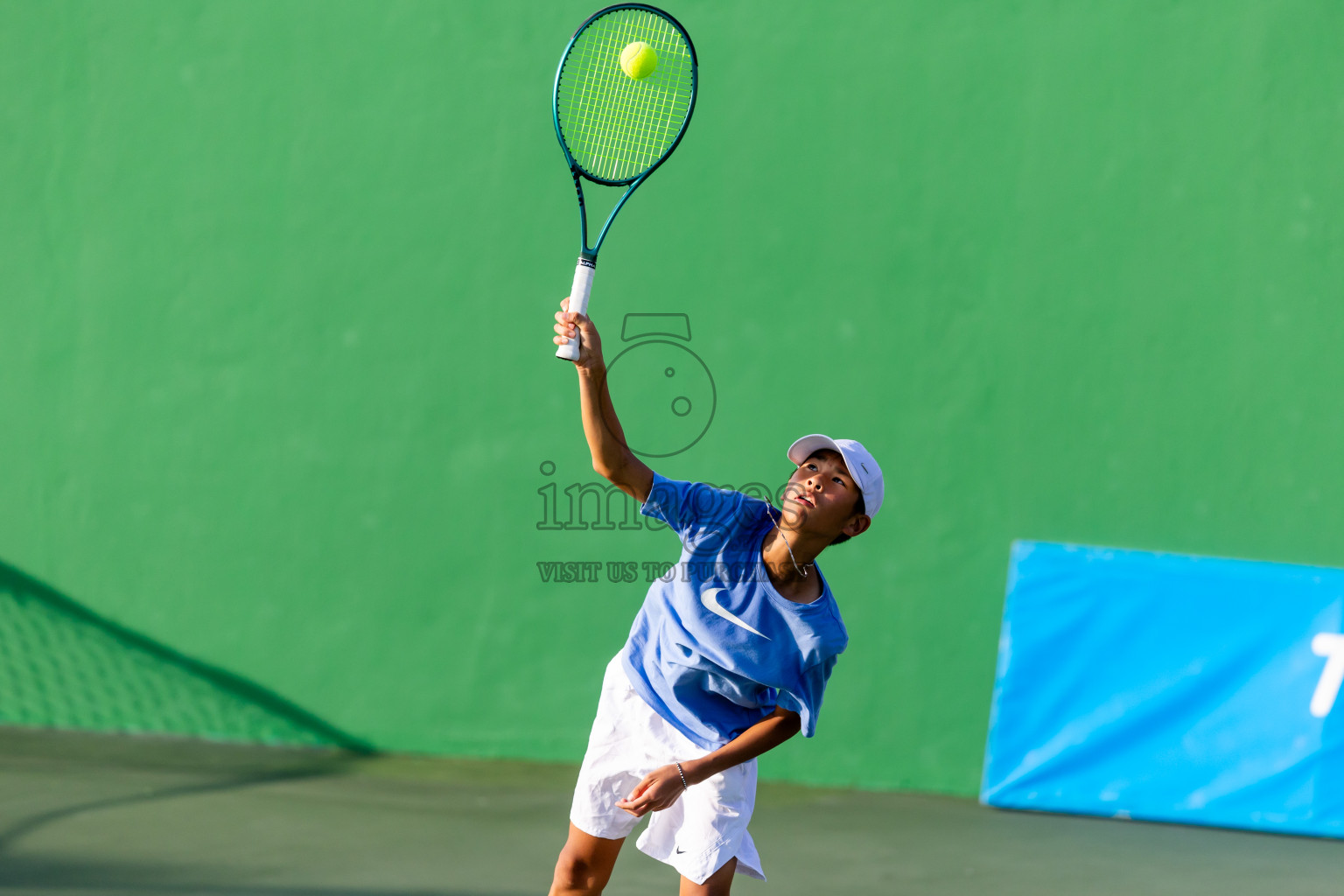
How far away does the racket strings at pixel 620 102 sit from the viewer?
3477 millimetres

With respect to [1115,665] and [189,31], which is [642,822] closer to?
[1115,665]

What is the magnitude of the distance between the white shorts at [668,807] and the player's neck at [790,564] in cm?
37

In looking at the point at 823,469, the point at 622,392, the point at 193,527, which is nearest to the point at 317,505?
the point at 193,527

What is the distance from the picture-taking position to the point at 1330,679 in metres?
4.18

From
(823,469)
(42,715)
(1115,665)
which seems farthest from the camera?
(42,715)

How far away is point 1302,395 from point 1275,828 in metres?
1.55

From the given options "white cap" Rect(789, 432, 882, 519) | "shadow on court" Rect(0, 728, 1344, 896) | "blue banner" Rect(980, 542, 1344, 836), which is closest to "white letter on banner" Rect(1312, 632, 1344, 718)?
"blue banner" Rect(980, 542, 1344, 836)

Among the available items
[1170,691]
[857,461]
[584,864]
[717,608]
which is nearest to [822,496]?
[857,461]

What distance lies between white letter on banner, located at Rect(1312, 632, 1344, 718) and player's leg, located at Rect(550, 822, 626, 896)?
113 inches

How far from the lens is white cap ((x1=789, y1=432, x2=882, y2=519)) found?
94.4 inches

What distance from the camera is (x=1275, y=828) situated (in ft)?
13.7

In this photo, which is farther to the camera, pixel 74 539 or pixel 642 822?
pixel 74 539

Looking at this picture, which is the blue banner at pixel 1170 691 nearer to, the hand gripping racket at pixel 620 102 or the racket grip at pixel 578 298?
the hand gripping racket at pixel 620 102

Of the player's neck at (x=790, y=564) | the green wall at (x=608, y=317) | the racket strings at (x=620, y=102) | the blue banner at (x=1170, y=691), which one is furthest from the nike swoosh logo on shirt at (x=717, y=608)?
the blue banner at (x=1170, y=691)
